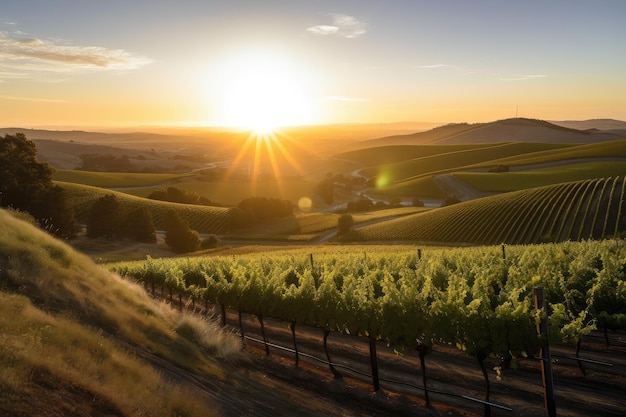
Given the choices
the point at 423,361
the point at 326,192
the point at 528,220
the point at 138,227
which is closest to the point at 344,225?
the point at 528,220

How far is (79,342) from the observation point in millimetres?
10898

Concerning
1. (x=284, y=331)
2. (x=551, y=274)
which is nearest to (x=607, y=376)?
(x=551, y=274)

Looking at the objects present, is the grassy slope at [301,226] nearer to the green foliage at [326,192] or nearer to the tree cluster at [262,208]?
the tree cluster at [262,208]

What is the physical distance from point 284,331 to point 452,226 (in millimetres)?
52105

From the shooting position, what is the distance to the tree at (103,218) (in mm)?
68438

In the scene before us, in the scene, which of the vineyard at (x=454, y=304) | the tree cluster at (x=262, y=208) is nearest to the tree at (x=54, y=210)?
the tree cluster at (x=262, y=208)

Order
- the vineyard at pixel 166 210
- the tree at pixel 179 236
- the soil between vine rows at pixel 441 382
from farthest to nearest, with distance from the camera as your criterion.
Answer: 1. the vineyard at pixel 166 210
2. the tree at pixel 179 236
3. the soil between vine rows at pixel 441 382

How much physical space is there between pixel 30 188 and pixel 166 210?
36274 mm

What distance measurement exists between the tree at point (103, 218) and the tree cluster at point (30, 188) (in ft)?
15.5

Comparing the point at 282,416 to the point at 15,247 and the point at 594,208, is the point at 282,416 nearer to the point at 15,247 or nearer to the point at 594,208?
the point at 15,247

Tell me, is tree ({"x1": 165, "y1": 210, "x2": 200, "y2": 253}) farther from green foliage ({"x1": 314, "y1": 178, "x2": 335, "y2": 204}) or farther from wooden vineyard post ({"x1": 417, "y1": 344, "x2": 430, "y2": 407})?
green foliage ({"x1": 314, "y1": 178, "x2": 335, "y2": 204})

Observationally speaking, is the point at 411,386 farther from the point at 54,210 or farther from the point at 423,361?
the point at 54,210

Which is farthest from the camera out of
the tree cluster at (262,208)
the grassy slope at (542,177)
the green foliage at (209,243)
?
the grassy slope at (542,177)

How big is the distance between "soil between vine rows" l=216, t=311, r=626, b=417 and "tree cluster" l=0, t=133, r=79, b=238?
50474 mm
